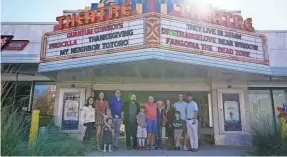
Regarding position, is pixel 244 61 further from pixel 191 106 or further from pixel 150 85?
pixel 150 85

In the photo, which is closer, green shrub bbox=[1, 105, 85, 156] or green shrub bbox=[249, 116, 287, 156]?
green shrub bbox=[1, 105, 85, 156]

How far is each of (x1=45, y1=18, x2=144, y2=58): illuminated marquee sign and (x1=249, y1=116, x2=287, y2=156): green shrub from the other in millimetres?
4143

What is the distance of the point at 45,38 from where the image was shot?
8703mm

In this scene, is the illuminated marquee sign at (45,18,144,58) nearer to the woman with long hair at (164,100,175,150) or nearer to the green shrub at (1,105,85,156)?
the woman with long hair at (164,100,175,150)

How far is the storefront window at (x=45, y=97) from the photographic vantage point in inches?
430

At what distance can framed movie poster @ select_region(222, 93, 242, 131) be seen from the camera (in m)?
9.98

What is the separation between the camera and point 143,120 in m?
7.54

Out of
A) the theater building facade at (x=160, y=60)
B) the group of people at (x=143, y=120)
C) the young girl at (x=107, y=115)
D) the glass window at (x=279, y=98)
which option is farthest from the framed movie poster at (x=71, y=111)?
the glass window at (x=279, y=98)

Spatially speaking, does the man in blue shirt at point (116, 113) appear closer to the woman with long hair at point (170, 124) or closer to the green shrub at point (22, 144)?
the green shrub at point (22, 144)

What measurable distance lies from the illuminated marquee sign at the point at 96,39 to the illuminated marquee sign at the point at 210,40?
0.82 m

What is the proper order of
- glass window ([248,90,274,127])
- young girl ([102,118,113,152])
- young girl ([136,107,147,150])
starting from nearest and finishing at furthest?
young girl ([102,118,113,152])
young girl ([136,107,147,150])
glass window ([248,90,274,127])

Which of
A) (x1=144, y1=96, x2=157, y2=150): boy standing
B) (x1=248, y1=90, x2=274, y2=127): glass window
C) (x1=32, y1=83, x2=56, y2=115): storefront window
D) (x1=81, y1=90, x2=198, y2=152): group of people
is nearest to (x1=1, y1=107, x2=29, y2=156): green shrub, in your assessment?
(x1=81, y1=90, x2=198, y2=152): group of people

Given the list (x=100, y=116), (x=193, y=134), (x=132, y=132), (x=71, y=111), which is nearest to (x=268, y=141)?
(x=193, y=134)

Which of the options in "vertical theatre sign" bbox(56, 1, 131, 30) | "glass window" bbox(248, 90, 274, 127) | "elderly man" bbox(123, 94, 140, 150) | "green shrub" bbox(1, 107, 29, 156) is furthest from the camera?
"glass window" bbox(248, 90, 274, 127)
